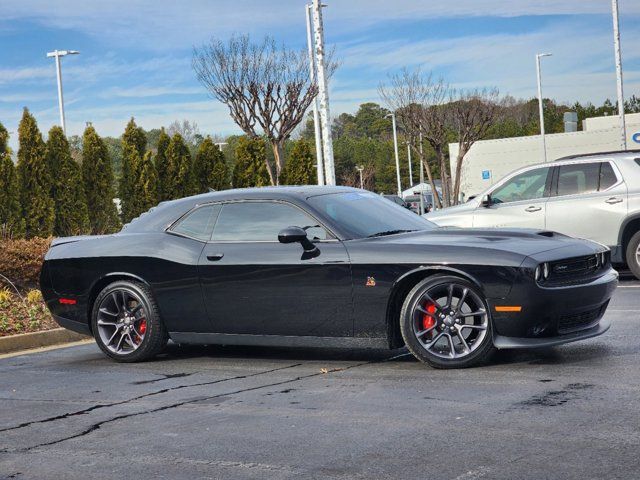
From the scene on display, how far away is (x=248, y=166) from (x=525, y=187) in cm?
1811

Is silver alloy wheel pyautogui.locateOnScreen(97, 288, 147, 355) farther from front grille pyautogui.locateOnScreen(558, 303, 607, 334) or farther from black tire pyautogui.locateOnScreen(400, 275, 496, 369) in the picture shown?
front grille pyautogui.locateOnScreen(558, 303, 607, 334)

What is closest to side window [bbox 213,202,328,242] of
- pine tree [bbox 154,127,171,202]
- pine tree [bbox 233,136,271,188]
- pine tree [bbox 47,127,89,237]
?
pine tree [bbox 47,127,89,237]

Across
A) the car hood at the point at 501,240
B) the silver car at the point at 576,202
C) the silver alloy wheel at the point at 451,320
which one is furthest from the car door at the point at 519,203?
the silver alloy wheel at the point at 451,320

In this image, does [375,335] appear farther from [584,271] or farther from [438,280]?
[584,271]

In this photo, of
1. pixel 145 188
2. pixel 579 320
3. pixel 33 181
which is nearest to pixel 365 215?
pixel 579 320

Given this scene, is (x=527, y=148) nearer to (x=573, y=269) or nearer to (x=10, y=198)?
(x=10, y=198)

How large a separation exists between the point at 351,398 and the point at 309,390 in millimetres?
468

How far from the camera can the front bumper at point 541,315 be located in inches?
282

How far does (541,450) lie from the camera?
5008 mm

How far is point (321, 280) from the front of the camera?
783 cm

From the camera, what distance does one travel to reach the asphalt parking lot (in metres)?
4.96

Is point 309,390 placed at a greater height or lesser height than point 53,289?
lesser

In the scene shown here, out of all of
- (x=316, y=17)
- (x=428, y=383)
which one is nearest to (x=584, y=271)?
(x=428, y=383)

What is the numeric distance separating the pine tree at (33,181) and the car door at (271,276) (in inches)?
605
